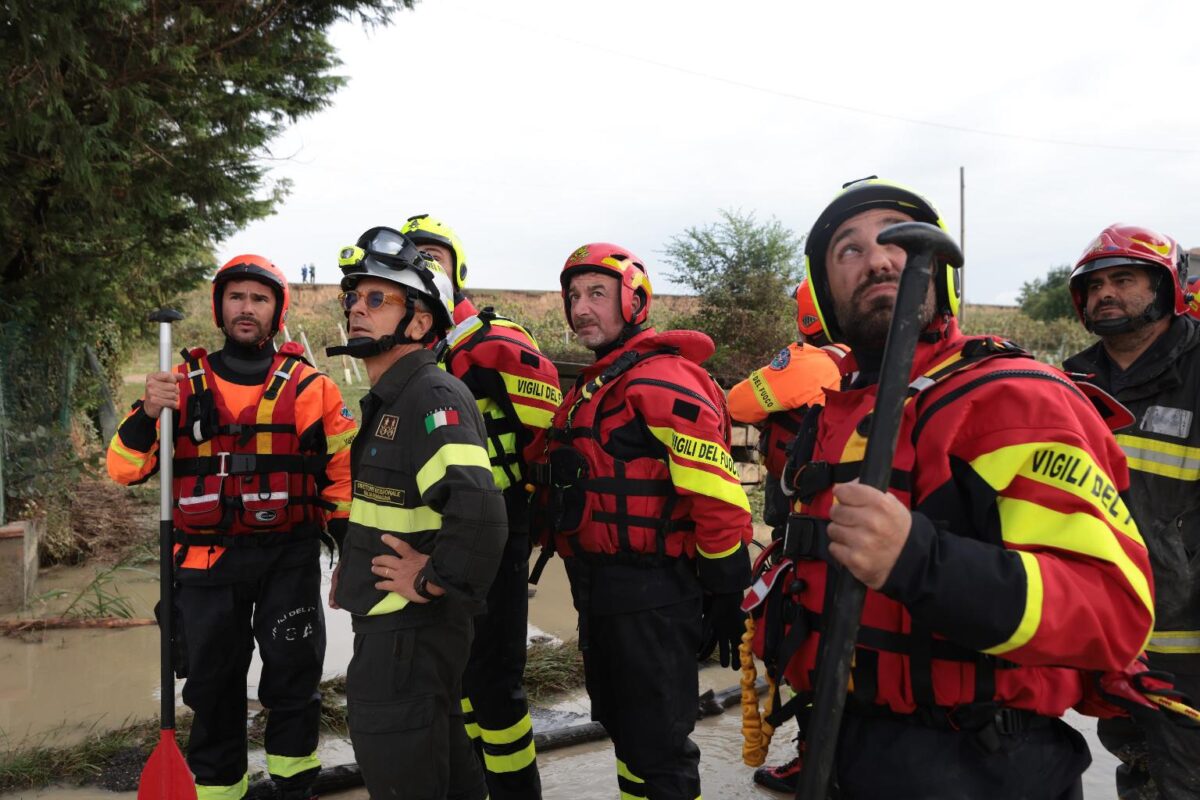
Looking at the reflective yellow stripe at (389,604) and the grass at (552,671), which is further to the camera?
the grass at (552,671)

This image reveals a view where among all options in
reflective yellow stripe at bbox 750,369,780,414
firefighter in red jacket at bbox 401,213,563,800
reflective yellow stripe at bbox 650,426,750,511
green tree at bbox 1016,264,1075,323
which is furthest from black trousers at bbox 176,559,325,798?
green tree at bbox 1016,264,1075,323

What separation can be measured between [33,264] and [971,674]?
8.26 meters

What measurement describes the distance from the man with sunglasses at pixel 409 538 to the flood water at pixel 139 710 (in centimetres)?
141

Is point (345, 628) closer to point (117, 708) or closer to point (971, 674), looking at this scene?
point (117, 708)

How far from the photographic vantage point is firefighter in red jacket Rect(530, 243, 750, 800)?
3.38 m

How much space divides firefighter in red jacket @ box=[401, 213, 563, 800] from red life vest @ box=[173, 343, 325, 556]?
2.77 feet

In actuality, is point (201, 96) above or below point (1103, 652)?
above

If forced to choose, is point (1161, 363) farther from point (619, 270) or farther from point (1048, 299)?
point (1048, 299)

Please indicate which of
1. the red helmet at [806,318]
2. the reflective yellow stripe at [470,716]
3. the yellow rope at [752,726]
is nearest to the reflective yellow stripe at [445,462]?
the yellow rope at [752,726]

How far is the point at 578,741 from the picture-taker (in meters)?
4.79

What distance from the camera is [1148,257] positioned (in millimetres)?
3547

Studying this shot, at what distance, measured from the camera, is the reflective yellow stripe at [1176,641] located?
3.37 metres

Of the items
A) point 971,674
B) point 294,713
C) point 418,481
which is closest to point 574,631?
point 294,713

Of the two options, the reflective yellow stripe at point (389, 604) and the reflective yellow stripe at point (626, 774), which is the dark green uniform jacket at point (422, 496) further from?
the reflective yellow stripe at point (626, 774)
